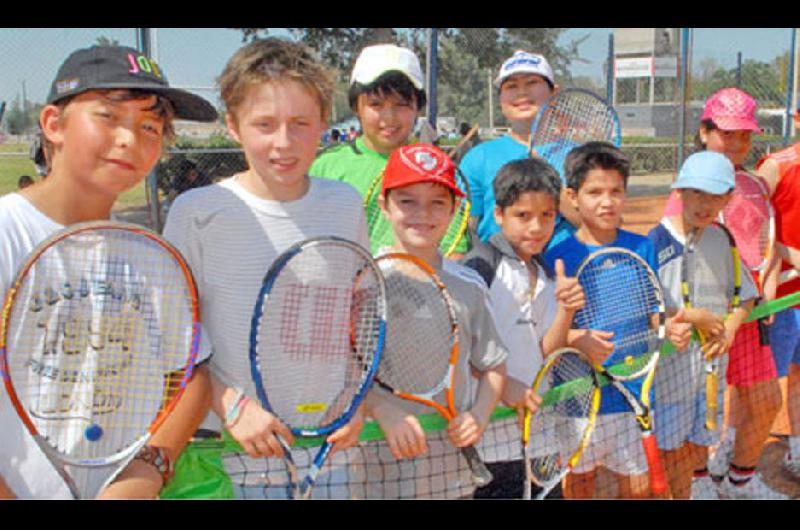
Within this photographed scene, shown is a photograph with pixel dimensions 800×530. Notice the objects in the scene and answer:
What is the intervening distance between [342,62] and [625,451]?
8174 millimetres

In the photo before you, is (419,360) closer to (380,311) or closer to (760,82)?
(380,311)

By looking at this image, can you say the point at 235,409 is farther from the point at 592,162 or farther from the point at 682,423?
the point at 682,423

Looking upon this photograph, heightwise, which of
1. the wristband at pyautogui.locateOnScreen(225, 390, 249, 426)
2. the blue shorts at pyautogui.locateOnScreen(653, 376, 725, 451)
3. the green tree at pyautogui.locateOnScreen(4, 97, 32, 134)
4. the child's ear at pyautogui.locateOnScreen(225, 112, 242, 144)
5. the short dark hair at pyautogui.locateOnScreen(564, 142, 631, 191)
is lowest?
the blue shorts at pyautogui.locateOnScreen(653, 376, 725, 451)

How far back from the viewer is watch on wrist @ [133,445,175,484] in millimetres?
1694

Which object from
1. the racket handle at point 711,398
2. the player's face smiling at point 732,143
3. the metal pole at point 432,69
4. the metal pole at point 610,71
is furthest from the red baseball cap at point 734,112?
the metal pole at point 610,71

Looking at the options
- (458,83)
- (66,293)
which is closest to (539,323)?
(66,293)

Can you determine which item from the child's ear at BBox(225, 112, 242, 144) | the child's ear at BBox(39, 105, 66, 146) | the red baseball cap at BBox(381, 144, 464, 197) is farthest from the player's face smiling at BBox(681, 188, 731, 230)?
the child's ear at BBox(39, 105, 66, 146)

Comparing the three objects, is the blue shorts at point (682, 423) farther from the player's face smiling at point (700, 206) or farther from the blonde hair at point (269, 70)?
the blonde hair at point (269, 70)

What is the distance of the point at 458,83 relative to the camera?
40.8 ft

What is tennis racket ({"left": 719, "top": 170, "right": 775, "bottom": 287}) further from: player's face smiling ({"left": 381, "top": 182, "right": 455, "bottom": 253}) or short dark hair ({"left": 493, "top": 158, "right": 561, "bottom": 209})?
player's face smiling ({"left": 381, "top": 182, "right": 455, "bottom": 253})

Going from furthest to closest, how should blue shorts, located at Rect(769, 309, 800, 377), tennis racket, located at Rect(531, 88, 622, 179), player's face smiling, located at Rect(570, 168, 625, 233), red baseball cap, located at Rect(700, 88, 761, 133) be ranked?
blue shorts, located at Rect(769, 309, 800, 377)
red baseball cap, located at Rect(700, 88, 761, 133)
tennis racket, located at Rect(531, 88, 622, 179)
player's face smiling, located at Rect(570, 168, 625, 233)

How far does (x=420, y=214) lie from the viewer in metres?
2.09

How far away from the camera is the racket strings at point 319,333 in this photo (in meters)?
1.84

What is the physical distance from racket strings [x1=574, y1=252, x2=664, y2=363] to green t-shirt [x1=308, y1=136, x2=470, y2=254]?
1.61 ft
